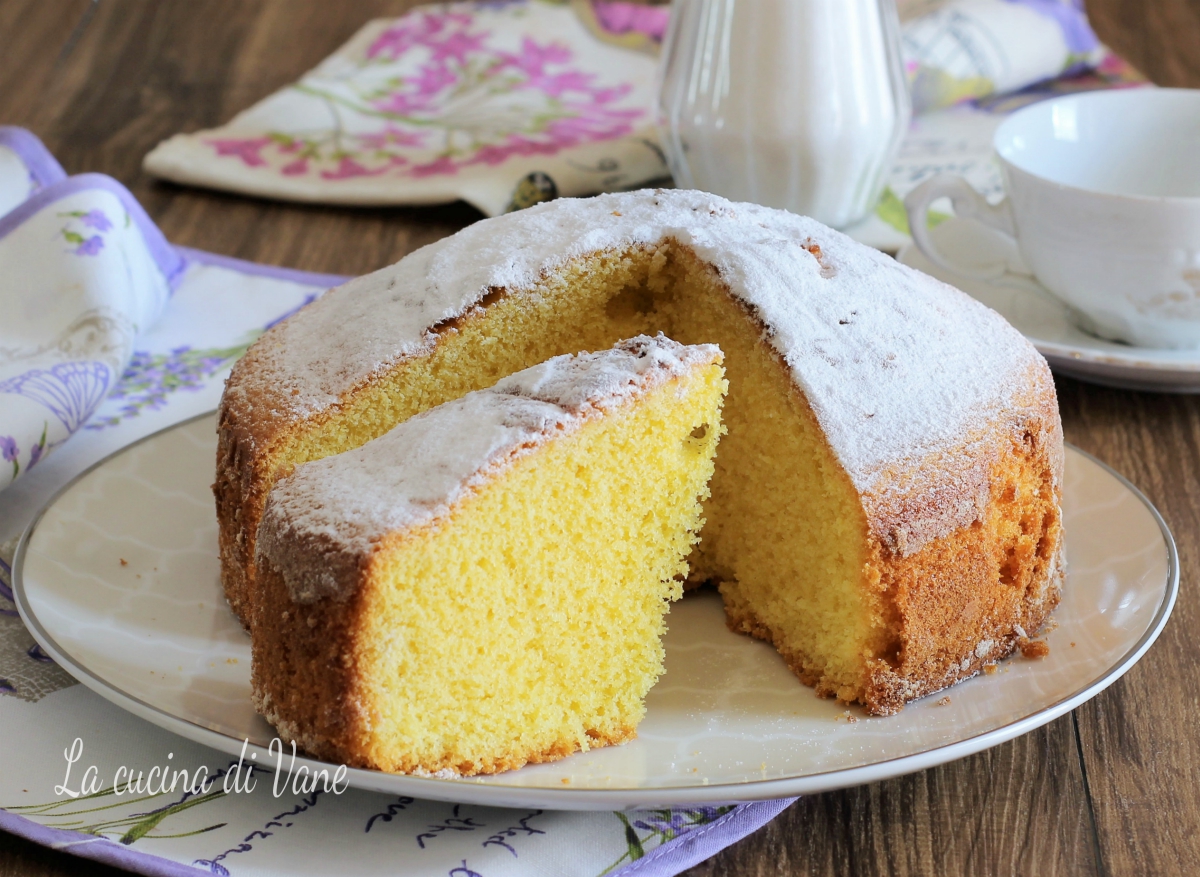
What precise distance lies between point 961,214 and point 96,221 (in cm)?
162

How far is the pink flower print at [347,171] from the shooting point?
10.2 ft

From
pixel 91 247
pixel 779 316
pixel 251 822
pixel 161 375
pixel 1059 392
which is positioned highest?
pixel 779 316

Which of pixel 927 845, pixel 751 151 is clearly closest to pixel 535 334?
pixel 927 845

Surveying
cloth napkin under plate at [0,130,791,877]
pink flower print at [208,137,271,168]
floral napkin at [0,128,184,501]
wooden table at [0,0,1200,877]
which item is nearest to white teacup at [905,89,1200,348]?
wooden table at [0,0,1200,877]

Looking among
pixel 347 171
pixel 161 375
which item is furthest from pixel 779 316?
pixel 347 171

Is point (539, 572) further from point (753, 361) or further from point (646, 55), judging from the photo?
point (646, 55)

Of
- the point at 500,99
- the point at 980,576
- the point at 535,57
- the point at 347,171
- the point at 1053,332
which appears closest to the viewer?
the point at 980,576

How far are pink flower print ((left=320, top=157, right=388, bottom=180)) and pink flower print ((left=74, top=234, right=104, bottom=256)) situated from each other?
837 millimetres

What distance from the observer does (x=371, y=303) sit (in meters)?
1.70

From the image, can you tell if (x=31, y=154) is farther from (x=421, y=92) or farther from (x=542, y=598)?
(x=542, y=598)

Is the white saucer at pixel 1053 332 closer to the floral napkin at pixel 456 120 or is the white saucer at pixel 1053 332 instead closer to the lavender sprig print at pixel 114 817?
the floral napkin at pixel 456 120

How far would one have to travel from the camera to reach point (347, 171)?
10.3 ft

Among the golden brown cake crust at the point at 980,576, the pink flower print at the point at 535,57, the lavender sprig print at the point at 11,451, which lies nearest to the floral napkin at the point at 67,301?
the lavender sprig print at the point at 11,451

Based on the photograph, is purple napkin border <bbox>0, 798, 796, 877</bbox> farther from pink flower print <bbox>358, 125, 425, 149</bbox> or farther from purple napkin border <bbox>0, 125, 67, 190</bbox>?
pink flower print <bbox>358, 125, 425, 149</bbox>
